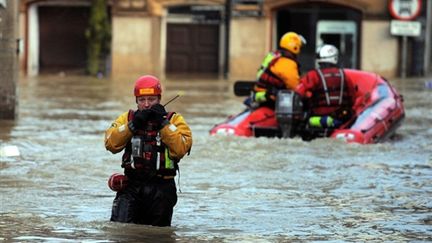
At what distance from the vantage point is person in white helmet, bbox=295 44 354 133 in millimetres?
16266

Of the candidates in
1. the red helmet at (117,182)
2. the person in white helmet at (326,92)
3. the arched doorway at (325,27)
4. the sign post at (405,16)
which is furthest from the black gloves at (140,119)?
the arched doorway at (325,27)

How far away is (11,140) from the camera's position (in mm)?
16375

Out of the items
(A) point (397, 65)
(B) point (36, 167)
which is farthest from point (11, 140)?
(A) point (397, 65)

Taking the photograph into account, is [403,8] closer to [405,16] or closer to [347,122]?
[405,16]

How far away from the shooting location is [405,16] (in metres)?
33.2

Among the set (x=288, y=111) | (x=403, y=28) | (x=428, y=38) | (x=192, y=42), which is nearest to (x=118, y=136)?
(x=288, y=111)

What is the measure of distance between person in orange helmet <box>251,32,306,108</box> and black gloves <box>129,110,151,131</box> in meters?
8.15

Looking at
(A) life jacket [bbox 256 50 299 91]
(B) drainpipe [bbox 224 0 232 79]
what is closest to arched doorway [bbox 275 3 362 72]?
(B) drainpipe [bbox 224 0 232 79]

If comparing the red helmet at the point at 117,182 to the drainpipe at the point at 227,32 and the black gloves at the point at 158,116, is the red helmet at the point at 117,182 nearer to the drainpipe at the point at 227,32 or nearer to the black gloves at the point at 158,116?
the black gloves at the point at 158,116

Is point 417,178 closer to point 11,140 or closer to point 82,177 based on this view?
point 82,177

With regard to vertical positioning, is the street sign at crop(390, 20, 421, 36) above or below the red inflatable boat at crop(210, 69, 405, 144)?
above

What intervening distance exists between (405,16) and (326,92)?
1760 cm

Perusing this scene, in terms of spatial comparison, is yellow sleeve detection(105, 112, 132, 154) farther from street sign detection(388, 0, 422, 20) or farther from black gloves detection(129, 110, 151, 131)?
street sign detection(388, 0, 422, 20)

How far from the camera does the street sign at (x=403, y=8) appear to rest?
3322 centimetres
